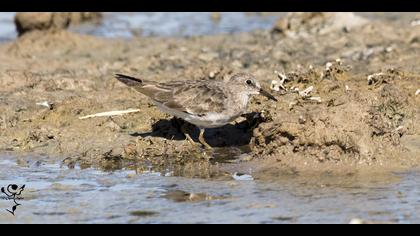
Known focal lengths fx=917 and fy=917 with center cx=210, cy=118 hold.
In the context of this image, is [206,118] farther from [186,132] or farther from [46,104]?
[46,104]

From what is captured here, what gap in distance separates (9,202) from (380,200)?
3.63 m

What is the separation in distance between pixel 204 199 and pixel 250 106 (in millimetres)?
3299

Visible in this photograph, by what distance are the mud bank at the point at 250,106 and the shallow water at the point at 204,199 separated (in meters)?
0.48

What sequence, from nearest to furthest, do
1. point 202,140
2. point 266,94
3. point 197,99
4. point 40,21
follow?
1. point 197,99
2. point 202,140
3. point 266,94
4. point 40,21

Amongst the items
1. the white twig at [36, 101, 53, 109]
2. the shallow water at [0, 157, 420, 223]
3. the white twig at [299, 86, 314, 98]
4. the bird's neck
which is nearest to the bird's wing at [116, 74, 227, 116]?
the bird's neck

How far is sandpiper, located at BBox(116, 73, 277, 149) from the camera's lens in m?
11.2

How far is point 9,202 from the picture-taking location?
905 cm

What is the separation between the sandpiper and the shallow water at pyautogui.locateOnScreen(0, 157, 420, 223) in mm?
1234

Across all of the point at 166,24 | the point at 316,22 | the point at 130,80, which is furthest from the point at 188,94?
the point at 166,24

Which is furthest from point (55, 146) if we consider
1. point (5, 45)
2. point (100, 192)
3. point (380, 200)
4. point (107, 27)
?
point (107, 27)

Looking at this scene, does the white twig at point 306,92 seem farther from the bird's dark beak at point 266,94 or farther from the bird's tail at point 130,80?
the bird's tail at point 130,80

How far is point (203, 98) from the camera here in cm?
→ 1130

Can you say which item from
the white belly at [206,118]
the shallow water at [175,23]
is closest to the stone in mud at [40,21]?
the shallow water at [175,23]

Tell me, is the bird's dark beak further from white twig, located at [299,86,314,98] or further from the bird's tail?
the bird's tail
